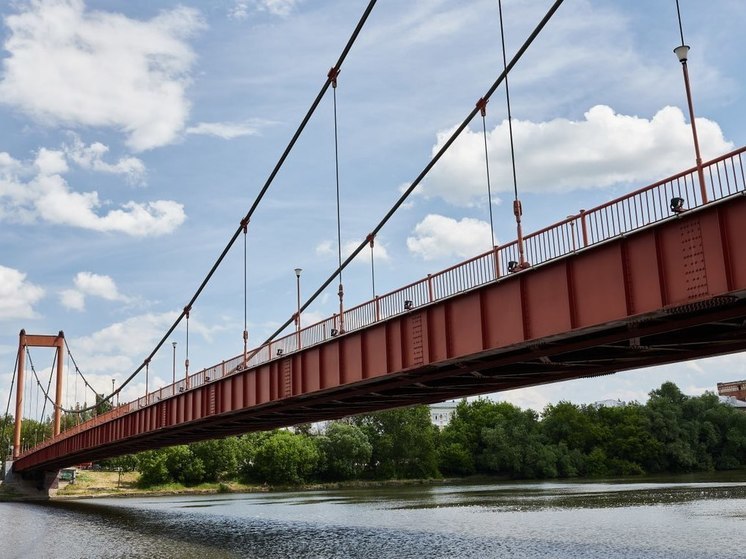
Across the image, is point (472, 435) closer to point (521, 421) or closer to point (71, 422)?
point (521, 421)

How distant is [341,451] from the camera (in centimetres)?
12506

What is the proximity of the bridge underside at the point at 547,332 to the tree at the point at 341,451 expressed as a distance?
79.4 meters

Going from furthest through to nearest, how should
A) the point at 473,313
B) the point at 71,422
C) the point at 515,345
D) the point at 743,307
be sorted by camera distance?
1. the point at 71,422
2. the point at 473,313
3. the point at 515,345
4. the point at 743,307

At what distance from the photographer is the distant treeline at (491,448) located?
119000 millimetres

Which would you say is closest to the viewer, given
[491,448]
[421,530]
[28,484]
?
[421,530]

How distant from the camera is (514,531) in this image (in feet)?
138

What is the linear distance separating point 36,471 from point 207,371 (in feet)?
232

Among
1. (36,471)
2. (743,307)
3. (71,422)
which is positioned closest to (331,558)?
(743,307)

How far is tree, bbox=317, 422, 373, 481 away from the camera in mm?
124688

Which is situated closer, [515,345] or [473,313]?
[515,345]

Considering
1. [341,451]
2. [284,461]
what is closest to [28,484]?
[284,461]

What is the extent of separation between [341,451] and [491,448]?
88.0 feet

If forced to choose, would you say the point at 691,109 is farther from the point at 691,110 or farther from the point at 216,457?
the point at 216,457

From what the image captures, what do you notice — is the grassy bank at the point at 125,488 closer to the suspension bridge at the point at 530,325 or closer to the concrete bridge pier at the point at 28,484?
the concrete bridge pier at the point at 28,484
